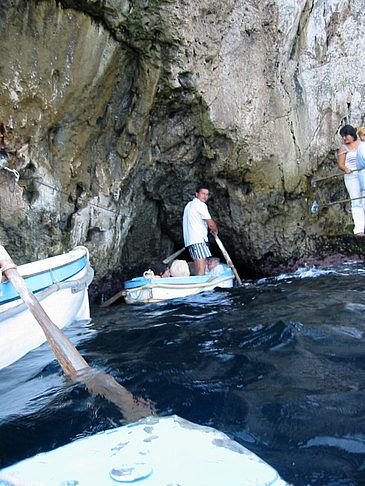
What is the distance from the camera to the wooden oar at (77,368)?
262cm

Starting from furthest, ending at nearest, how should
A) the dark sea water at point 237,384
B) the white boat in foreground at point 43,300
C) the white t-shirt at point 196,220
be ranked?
the white t-shirt at point 196,220 < the white boat in foreground at point 43,300 < the dark sea water at point 237,384

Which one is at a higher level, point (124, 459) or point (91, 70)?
point (91, 70)

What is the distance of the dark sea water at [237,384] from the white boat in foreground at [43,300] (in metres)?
0.18

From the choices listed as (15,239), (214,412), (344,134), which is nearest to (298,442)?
(214,412)

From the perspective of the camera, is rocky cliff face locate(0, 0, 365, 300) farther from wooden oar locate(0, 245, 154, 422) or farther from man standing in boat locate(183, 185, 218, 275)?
wooden oar locate(0, 245, 154, 422)

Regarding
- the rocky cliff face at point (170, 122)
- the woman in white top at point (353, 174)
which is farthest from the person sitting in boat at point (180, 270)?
the woman in white top at point (353, 174)

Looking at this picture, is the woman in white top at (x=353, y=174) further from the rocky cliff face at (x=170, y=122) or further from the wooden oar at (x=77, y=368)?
the wooden oar at (x=77, y=368)

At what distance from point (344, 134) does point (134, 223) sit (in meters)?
4.58

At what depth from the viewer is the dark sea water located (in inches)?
85.1

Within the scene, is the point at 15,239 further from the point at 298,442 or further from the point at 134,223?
the point at 298,442

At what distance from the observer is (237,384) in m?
2.94

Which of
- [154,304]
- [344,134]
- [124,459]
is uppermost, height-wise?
[344,134]

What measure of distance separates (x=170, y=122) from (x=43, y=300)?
4.94 meters

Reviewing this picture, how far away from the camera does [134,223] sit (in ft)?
29.5
